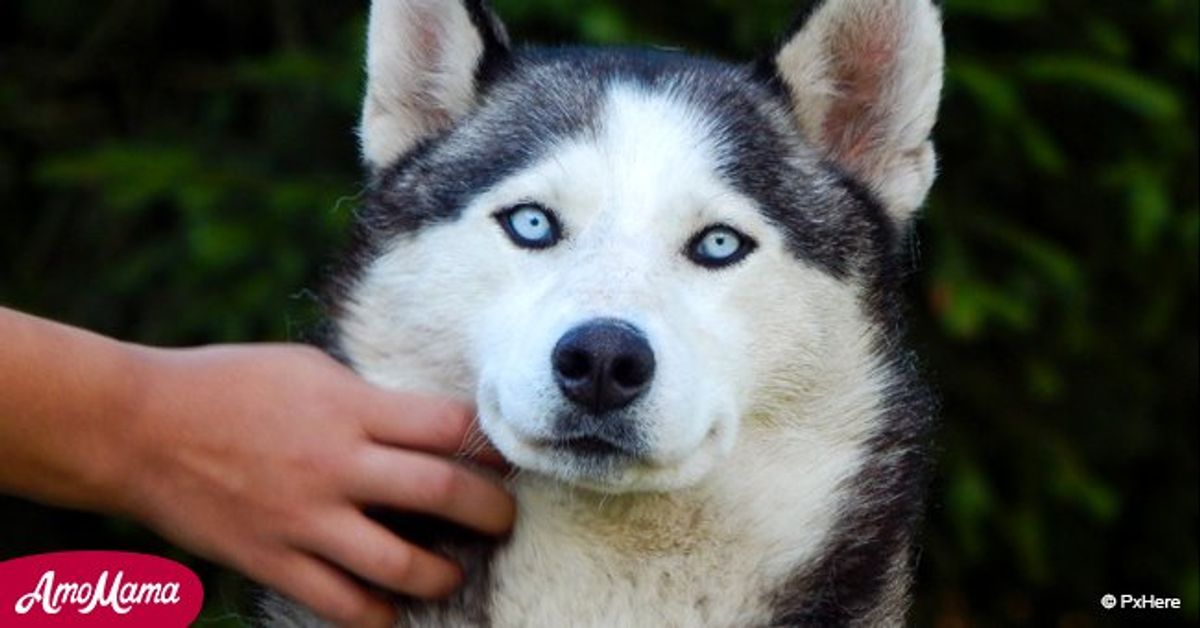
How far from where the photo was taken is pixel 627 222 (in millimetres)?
2805

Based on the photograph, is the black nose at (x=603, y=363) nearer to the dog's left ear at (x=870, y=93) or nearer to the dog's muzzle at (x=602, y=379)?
the dog's muzzle at (x=602, y=379)

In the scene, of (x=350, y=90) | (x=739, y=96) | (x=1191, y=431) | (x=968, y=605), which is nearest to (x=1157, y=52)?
(x=1191, y=431)

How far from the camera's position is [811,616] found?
113 inches

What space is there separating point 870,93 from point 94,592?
1530 millimetres

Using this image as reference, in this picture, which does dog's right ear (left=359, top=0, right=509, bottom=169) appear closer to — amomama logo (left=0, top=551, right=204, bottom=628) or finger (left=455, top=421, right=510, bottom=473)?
finger (left=455, top=421, right=510, bottom=473)

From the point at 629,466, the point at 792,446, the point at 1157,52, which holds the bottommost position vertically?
the point at 1157,52

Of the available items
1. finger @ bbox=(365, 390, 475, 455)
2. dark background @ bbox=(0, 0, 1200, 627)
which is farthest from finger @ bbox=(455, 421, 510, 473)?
dark background @ bbox=(0, 0, 1200, 627)

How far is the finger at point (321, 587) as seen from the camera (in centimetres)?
275

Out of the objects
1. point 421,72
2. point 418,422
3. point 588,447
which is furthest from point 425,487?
point 421,72

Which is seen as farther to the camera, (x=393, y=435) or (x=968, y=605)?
(x=968, y=605)

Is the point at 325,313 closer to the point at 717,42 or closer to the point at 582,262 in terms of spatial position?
the point at 582,262

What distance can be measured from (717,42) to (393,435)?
2855 mm

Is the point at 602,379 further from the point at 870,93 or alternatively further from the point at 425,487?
the point at 870,93

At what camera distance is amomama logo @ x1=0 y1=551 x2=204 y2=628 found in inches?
111
